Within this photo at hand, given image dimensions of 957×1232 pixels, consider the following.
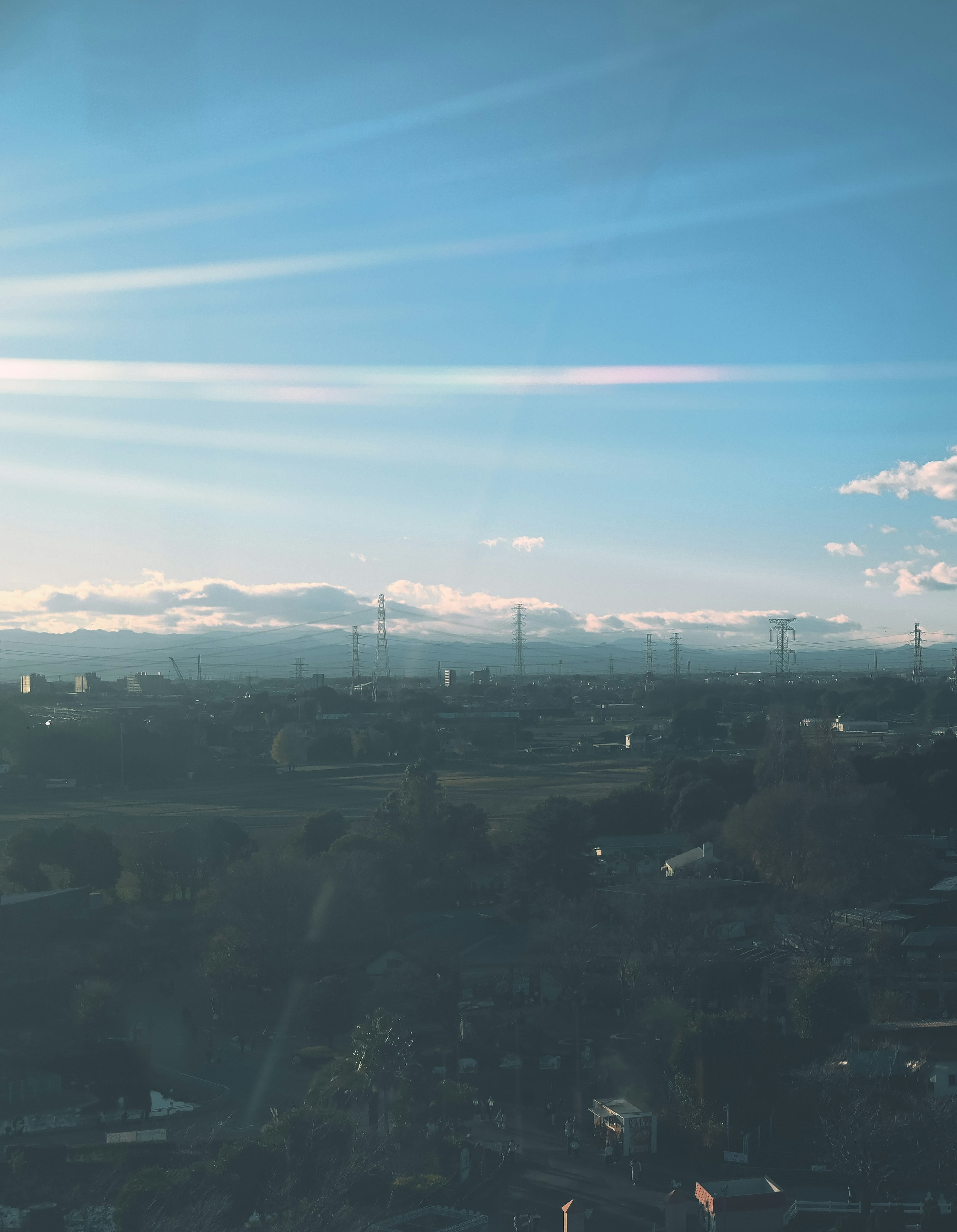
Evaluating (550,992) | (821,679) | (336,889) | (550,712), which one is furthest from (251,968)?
(821,679)

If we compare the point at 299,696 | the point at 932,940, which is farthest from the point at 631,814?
the point at 299,696

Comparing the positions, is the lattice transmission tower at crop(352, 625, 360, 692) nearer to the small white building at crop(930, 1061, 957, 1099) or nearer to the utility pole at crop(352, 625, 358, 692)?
the utility pole at crop(352, 625, 358, 692)

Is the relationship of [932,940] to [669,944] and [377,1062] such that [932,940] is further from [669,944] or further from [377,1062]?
[377,1062]

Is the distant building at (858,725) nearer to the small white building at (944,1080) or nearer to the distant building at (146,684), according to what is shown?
the small white building at (944,1080)

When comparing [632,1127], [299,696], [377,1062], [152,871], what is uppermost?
[299,696]

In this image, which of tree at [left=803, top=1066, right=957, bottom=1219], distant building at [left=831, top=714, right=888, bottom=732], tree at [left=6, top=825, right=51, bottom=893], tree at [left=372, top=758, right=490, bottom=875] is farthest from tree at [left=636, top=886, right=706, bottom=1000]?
distant building at [left=831, top=714, right=888, bottom=732]

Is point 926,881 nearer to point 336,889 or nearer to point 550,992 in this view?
point 550,992
